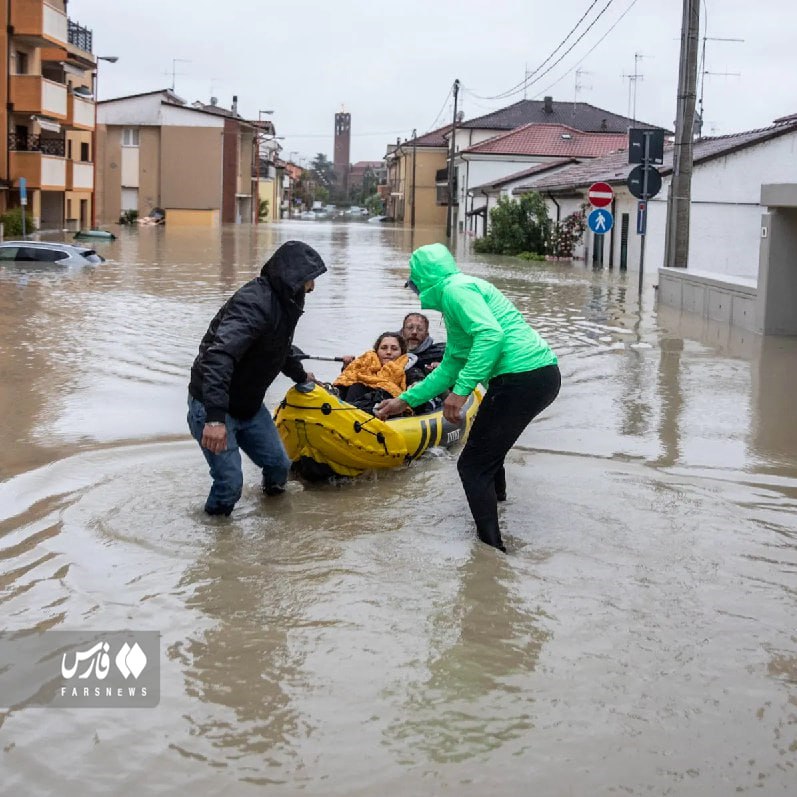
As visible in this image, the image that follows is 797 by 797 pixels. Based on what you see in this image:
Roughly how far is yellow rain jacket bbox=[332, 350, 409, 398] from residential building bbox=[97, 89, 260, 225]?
213ft

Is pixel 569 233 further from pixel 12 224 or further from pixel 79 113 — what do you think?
pixel 79 113

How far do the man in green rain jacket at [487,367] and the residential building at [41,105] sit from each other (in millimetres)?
35991

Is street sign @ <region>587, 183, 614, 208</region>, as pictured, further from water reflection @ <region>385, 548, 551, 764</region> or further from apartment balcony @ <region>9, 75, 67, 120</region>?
apartment balcony @ <region>9, 75, 67, 120</region>

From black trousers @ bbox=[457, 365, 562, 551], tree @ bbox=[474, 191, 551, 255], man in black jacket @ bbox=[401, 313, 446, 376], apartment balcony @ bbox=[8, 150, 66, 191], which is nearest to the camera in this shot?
black trousers @ bbox=[457, 365, 562, 551]

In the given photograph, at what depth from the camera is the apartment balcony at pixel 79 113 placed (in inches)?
1972

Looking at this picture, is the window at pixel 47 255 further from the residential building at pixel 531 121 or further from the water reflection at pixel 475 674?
the residential building at pixel 531 121

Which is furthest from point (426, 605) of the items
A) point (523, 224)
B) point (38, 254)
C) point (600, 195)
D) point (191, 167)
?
point (191, 167)

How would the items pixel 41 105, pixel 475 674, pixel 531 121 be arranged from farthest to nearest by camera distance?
pixel 531 121
pixel 41 105
pixel 475 674

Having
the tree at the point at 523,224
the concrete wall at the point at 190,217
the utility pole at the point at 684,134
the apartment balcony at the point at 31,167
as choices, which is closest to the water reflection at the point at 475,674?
the utility pole at the point at 684,134

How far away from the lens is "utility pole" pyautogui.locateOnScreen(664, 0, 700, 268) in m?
20.4

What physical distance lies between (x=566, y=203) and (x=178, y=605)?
38.6 metres

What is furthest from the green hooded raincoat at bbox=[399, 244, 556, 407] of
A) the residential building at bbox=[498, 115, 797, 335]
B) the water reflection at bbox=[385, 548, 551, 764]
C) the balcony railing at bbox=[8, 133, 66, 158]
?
the balcony railing at bbox=[8, 133, 66, 158]

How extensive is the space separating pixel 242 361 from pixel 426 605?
1855 mm

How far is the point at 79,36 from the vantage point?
52.0m
